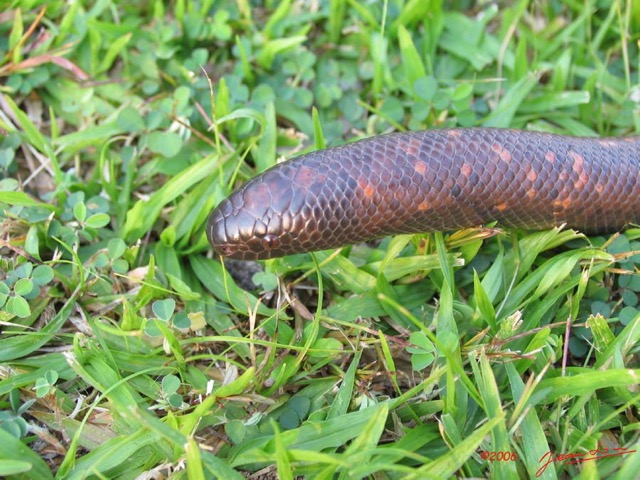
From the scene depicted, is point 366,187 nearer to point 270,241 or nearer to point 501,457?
point 270,241

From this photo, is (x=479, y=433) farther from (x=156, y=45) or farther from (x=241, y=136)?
(x=156, y=45)

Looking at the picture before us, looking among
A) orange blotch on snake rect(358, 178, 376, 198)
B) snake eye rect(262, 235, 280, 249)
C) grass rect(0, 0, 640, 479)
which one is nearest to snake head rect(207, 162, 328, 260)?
snake eye rect(262, 235, 280, 249)

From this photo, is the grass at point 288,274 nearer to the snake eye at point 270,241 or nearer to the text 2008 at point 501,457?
the text 2008 at point 501,457

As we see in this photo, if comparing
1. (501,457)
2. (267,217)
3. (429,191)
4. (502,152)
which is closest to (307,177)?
(267,217)

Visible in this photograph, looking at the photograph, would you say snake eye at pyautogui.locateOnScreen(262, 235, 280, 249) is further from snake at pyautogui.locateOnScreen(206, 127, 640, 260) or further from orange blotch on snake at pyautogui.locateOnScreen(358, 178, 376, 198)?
orange blotch on snake at pyautogui.locateOnScreen(358, 178, 376, 198)

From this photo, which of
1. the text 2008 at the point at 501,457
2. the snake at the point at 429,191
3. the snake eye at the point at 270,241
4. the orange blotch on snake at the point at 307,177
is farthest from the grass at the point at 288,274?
the orange blotch on snake at the point at 307,177

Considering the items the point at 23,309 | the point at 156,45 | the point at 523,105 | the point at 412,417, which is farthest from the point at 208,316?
the point at 523,105
